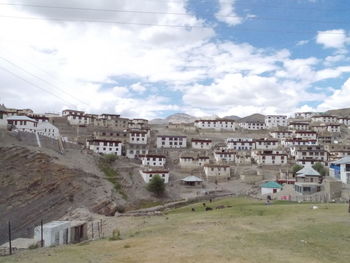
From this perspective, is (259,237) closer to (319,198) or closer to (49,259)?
(49,259)

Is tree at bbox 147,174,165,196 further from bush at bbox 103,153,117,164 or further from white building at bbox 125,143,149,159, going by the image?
white building at bbox 125,143,149,159

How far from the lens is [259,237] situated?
76.5 feet

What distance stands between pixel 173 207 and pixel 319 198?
2376cm

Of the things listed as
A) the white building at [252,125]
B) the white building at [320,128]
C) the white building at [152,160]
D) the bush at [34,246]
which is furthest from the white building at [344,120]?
the bush at [34,246]

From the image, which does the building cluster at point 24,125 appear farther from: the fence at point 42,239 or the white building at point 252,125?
the white building at point 252,125

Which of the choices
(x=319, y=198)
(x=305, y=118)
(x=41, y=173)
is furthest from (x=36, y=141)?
(x=305, y=118)

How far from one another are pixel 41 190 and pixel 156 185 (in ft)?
76.3

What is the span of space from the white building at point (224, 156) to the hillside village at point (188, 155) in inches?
10.9

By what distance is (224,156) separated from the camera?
302 feet

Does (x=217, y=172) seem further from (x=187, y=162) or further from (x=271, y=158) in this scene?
(x=271, y=158)

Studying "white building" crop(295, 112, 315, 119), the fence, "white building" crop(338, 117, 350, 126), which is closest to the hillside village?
the fence

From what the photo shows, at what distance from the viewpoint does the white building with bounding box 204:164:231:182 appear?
270 ft

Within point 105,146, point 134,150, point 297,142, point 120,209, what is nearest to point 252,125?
point 297,142

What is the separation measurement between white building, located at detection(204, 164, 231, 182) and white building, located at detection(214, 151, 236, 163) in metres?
7.88
